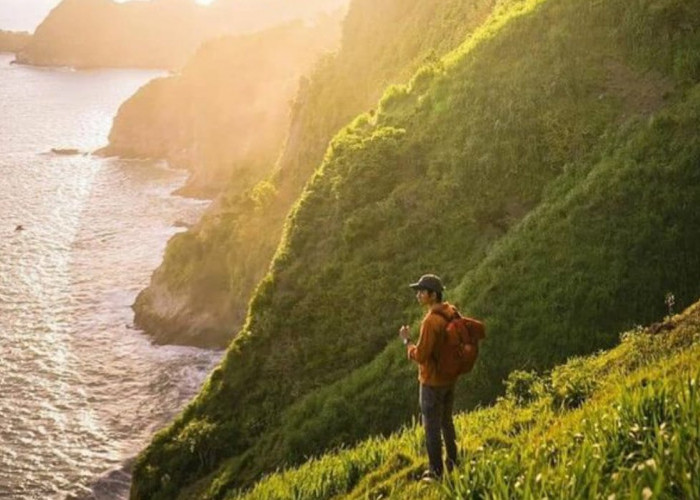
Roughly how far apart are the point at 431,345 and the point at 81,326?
55.0 metres

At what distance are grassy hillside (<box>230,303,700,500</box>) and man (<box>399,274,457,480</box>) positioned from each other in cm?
42

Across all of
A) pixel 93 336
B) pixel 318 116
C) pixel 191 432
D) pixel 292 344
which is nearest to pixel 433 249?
pixel 292 344

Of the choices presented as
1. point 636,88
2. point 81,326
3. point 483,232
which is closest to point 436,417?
point 483,232

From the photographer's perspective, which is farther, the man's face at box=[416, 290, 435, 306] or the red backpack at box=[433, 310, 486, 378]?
the man's face at box=[416, 290, 435, 306]

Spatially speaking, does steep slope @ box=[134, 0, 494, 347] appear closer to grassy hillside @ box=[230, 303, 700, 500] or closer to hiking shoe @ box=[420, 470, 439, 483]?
grassy hillside @ box=[230, 303, 700, 500]

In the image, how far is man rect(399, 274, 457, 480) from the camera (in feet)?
30.8

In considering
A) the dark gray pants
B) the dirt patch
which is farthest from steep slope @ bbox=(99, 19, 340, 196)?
the dark gray pants

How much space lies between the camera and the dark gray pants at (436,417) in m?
9.67

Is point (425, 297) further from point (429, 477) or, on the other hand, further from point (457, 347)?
point (429, 477)

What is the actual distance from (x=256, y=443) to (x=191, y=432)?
10.4ft

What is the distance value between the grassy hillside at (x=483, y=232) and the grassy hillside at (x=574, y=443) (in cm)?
349

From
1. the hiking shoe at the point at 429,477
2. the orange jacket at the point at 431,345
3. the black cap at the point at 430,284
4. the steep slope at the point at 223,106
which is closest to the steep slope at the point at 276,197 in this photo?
the steep slope at the point at 223,106

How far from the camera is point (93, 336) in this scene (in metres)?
57.3

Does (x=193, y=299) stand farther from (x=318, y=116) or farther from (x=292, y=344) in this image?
(x=292, y=344)
